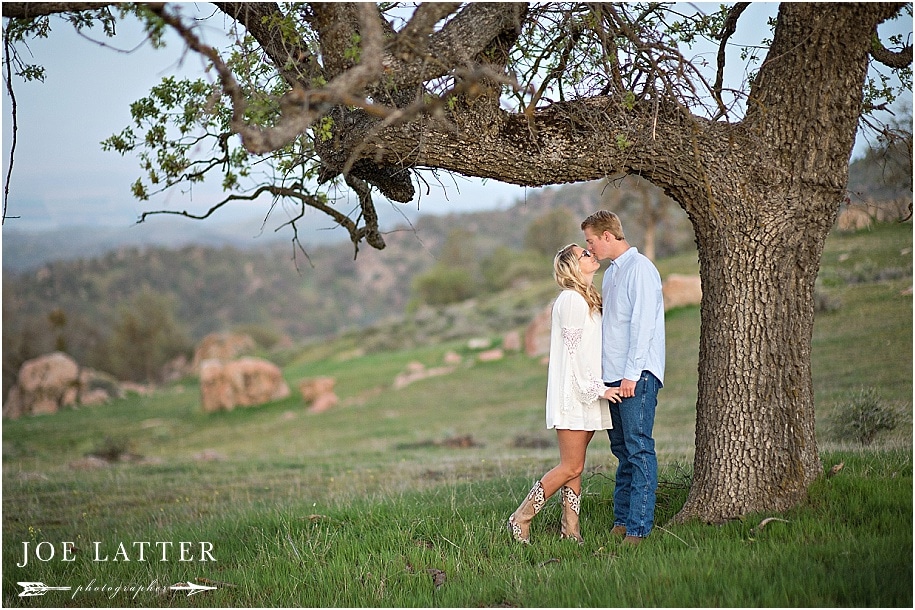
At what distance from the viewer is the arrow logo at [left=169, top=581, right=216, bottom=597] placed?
15.9ft

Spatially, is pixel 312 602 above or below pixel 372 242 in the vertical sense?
below

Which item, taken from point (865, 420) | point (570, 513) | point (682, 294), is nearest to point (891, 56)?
point (570, 513)

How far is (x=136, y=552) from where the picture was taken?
5.94 meters

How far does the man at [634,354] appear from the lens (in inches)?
190

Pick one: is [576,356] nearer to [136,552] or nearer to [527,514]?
[527,514]

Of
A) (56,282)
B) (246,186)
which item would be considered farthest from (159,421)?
(56,282)

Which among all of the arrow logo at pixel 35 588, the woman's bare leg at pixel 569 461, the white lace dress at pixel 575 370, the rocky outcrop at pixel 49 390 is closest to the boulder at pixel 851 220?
the white lace dress at pixel 575 370

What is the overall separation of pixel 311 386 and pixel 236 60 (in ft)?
59.0

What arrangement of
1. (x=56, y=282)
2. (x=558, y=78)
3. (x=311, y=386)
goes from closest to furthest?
(x=558, y=78), (x=311, y=386), (x=56, y=282)

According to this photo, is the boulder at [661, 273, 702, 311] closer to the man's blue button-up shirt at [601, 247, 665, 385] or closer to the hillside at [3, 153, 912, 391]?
the hillside at [3, 153, 912, 391]

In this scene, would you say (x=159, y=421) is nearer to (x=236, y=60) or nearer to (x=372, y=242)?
(x=372, y=242)

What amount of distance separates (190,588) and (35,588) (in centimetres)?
123

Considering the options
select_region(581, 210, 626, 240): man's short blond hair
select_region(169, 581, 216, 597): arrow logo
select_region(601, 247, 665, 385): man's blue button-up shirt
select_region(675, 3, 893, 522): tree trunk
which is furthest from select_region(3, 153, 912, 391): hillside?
select_region(169, 581, 216, 597): arrow logo

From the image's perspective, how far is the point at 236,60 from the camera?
5.06 metres
